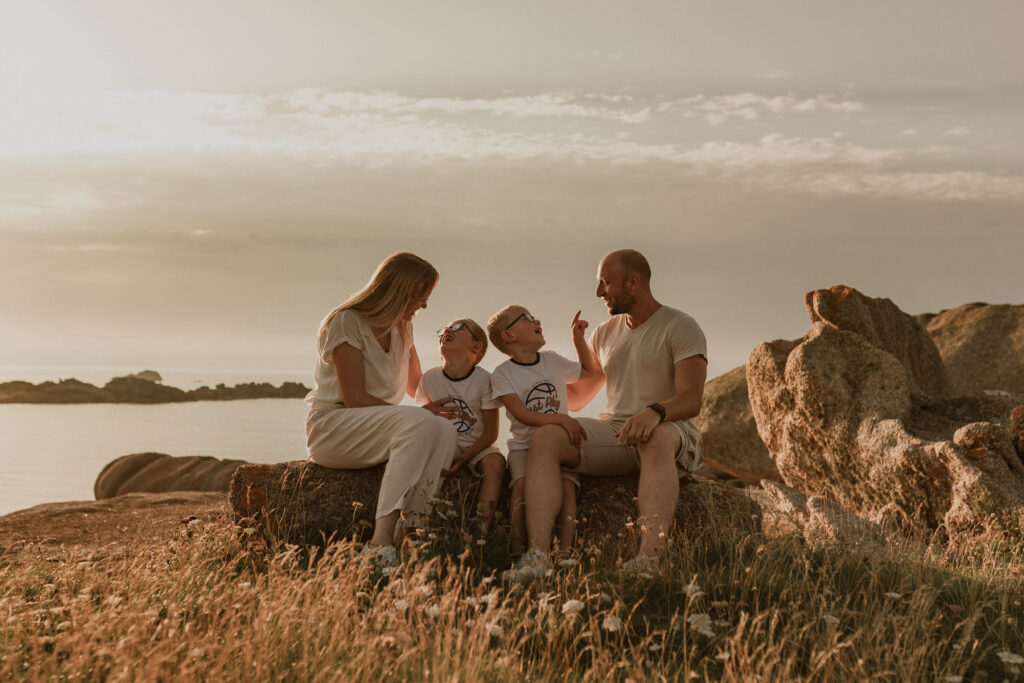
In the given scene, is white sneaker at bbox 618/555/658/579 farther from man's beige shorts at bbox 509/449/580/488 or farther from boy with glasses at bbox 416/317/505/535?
boy with glasses at bbox 416/317/505/535

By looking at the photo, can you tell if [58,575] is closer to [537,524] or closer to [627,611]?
[537,524]

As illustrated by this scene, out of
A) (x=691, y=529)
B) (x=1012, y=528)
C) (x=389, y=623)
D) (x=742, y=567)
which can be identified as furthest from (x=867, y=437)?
(x=389, y=623)

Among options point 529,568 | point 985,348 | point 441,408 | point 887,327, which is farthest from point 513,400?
point 985,348

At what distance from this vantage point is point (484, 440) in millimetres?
7375

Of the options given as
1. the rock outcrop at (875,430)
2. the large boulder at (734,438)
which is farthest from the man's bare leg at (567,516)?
the large boulder at (734,438)

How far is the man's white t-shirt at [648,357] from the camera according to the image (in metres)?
7.19

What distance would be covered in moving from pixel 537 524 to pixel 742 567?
4.69 ft

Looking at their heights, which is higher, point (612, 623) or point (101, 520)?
point (612, 623)

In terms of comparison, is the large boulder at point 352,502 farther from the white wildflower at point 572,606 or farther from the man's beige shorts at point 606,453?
the white wildflower at point 572,606

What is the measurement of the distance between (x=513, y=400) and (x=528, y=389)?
0.22m

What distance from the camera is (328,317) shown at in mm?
7402

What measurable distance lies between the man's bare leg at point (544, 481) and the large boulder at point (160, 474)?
428 inches

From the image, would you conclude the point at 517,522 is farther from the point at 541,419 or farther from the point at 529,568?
the point at 529,568

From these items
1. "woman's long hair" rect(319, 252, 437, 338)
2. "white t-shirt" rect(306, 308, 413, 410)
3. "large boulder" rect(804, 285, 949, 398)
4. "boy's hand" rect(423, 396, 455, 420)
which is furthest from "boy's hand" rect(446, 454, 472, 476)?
"large boulder" rect(804, 285, 949, 398)
